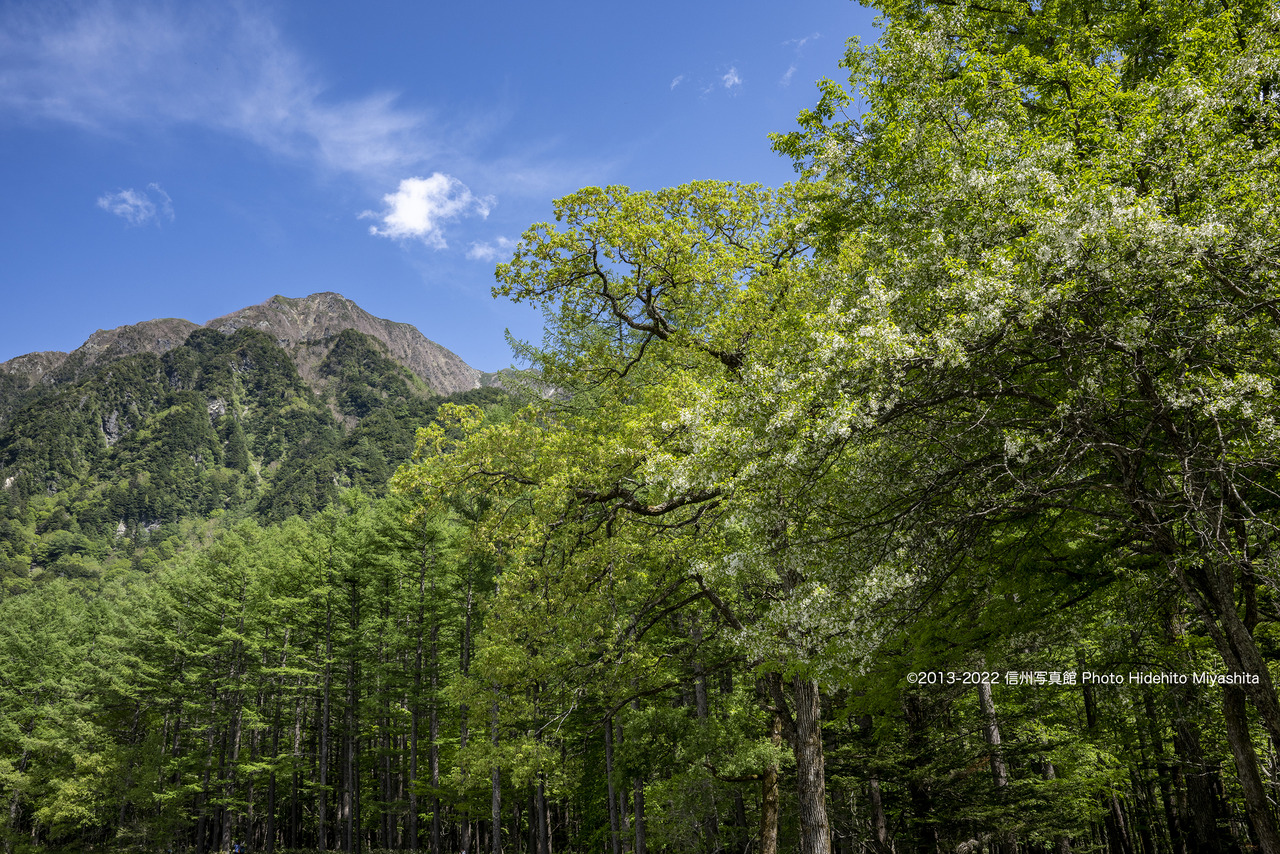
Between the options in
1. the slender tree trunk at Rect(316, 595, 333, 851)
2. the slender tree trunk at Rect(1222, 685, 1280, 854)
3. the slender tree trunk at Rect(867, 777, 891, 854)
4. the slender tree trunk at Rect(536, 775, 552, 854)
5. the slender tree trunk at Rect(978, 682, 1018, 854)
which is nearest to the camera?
the slender tree trunk at Rect(1222, 685, 1280, 854)

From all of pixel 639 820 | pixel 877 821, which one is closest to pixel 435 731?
pixel 639 820

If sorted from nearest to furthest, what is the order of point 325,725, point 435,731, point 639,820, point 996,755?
1. point 996,755
2. point 639,820
3. point 435,731
4. point 325,725

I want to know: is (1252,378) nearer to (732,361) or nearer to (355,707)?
(732,361)

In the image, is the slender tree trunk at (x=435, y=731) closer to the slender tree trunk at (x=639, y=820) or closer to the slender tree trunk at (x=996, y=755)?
the slender tree trunk at (x=639, y=820)

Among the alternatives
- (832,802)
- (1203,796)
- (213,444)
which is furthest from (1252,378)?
(213,444)

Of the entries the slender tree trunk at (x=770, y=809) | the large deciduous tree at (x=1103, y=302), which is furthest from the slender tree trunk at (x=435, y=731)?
the large deciduous tree at (x=1103, y=302)

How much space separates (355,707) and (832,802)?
2201 cm

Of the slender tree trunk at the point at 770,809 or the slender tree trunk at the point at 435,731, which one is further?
the slender tree trunk at the point at 435,731

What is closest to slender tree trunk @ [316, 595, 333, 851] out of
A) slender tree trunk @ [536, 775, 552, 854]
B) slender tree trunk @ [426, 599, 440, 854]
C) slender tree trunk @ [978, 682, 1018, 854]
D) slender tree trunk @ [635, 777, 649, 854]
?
slender tree trunk @ [426, 599, 440, 854]

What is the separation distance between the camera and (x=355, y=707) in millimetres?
29578

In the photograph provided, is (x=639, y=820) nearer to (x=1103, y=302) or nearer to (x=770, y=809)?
(x=770, y=809)

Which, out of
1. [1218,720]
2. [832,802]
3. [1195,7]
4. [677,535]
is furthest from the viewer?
[832,802]

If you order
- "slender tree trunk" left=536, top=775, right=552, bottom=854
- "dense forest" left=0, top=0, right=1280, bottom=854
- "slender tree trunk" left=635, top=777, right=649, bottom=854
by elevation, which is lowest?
"slender tree trunk" left=536, top=775, right=552, bottom=854

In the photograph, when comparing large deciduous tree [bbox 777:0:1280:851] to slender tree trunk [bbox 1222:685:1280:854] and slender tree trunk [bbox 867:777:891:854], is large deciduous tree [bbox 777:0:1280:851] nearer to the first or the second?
slender tree trunk [bbox 1222:685:1280:854]
